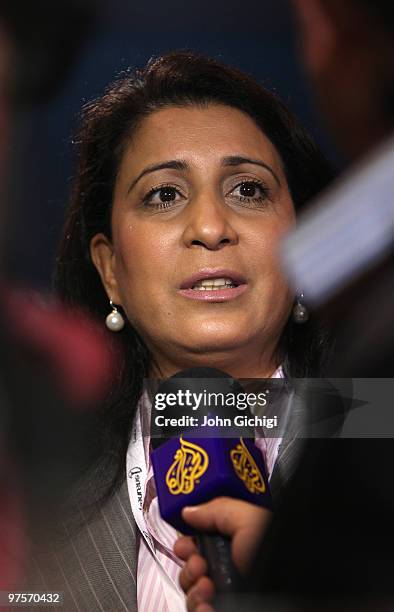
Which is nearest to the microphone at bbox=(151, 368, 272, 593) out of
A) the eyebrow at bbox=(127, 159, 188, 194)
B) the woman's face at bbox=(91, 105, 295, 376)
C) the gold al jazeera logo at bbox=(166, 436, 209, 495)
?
the gold al jazeera logo at bbox=(166, 436, 209, 495)

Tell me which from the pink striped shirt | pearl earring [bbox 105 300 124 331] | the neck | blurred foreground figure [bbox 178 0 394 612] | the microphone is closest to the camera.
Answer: blurred foreground figure [bbox 178 0 394 612]

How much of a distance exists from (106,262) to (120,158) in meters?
0.18

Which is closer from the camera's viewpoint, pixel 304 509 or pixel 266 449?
pixel 304 509

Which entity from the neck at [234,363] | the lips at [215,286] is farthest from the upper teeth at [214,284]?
the neck at [234,363]

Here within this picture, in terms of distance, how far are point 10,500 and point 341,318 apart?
56 centimetres

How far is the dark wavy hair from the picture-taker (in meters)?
1.42

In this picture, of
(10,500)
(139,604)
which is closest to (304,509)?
(139,604)

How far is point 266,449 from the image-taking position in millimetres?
1278

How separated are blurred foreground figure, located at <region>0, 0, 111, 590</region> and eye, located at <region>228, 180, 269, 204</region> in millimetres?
331

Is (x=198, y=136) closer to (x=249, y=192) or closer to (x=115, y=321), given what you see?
(x=249, y=192)

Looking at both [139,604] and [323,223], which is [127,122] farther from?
[139,604]

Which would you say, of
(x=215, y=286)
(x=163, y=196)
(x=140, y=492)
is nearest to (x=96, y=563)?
(x=140, y=492)

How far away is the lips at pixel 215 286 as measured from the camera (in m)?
1.32

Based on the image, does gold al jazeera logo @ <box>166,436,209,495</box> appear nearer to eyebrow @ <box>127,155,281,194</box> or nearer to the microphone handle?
the microphone handle
